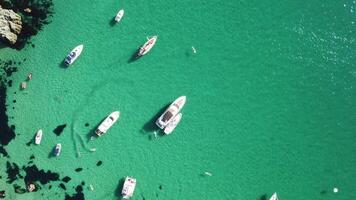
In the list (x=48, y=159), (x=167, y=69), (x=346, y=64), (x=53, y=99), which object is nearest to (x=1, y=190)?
(x=48, y=159)

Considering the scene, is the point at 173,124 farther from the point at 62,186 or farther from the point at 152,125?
the point at 62,186

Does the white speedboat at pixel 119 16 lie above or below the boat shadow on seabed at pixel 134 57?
above

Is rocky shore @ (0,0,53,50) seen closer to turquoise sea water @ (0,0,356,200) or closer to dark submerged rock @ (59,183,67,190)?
turquoise sea water @ (0,0,356,200)

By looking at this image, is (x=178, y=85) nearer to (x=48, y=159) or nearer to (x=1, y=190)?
(x=48, y=159)

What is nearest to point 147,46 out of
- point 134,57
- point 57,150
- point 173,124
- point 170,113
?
point 134,57

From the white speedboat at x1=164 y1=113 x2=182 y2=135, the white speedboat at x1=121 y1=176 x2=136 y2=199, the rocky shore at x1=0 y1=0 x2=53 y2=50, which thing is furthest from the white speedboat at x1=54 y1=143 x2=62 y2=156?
the white speedboat at x1=164 y1=113 x2=182 y2=135

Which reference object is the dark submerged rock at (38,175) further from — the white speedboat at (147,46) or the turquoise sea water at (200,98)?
the white speedboat at (147,46)

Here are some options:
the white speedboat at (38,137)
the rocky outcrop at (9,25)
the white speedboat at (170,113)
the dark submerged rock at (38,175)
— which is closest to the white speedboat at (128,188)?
the white speedboat at (170,113)
